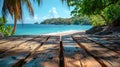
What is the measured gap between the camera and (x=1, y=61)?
2.02 m

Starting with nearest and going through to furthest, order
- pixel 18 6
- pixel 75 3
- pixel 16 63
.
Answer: pixel 16 63
pixel 18 6
pixel 75 3

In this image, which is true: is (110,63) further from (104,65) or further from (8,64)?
(8,64)

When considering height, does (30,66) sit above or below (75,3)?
below

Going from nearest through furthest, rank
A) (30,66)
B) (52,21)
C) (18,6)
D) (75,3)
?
1. (30,66)
2. (18,6)
3. (75,3)
4. (52,21)

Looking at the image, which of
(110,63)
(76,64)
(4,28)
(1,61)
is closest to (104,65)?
(110,63)

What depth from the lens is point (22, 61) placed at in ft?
6.63

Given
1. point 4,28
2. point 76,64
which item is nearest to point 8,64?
point 76,64

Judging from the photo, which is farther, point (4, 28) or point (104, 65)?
point (4, 28)

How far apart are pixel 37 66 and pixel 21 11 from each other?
3610 millimetres

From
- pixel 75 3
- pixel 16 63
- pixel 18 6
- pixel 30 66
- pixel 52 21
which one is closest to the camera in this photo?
pixel 30 66

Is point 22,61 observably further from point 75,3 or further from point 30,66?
point 75,3

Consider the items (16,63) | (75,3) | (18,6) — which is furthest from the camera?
(75,3)

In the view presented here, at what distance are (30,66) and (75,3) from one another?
57.5ft

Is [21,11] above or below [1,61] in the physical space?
above
